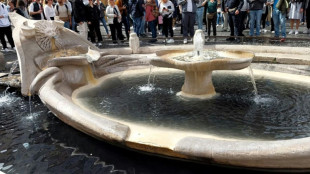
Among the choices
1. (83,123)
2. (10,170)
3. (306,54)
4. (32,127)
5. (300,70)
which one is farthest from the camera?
(306,54)

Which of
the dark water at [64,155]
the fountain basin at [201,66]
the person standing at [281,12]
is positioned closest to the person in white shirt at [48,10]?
the fountain basin at [201,66]

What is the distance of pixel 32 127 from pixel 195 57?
9.78ft

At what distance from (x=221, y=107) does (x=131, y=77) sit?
8.83 ft

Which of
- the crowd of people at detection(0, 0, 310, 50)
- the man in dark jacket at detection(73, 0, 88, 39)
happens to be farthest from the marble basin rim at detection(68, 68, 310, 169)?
the man in dark jacket at detection(73, 0, 88, 39)

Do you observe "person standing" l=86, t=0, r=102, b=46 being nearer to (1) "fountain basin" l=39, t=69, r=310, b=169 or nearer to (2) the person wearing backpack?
(2) the person wearing backpack

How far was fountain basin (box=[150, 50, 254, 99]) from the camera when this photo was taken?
180 inches

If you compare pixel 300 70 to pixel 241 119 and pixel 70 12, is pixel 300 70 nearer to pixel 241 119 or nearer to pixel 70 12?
pixel 241 119

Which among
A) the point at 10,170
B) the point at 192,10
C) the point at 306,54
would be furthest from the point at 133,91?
the point at 192,10

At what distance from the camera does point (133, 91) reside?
5637 millimetres

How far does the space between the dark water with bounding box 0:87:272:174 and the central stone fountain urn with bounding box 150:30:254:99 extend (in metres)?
1.81

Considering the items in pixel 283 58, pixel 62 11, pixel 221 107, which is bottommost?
pixel 221 107

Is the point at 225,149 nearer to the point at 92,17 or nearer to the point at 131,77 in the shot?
the point at 131,77

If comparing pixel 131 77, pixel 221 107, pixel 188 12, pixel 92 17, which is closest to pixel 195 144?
pixel 221 107

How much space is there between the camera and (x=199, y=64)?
15.2 ft
